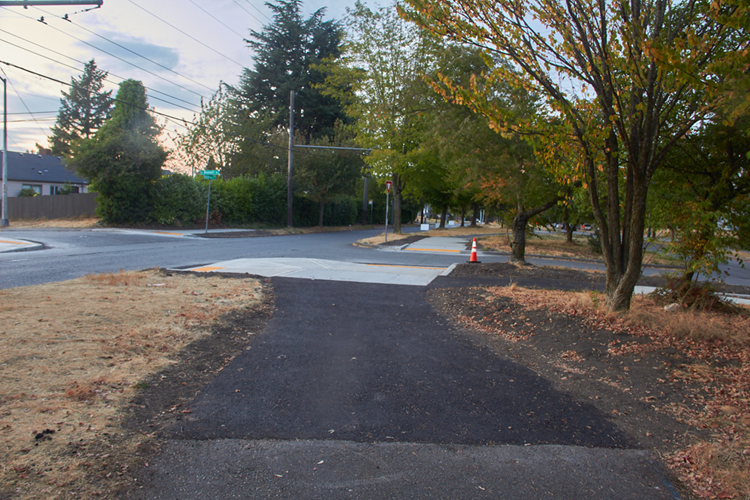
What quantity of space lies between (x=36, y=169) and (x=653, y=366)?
2198 inches

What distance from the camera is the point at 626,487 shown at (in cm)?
288

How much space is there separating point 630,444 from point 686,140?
5786 mm

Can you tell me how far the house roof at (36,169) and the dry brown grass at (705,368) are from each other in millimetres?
48745

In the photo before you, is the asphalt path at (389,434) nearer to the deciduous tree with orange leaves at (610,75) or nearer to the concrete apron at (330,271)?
the deciduous tree with orange leaves at (610,75)

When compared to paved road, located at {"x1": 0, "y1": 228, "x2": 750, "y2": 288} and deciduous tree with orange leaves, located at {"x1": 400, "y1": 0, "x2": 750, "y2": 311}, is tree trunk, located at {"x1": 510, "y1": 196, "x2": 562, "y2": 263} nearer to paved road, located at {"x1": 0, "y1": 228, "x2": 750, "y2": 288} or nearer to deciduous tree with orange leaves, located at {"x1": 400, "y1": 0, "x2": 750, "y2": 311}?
paved road, located at {"x1": 0, "y1": 228, "x2": 750, "y2": 288}

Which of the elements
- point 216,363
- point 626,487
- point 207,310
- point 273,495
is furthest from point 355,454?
point 207,310

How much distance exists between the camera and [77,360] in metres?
4.41

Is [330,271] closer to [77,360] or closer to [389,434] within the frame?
[77,360]

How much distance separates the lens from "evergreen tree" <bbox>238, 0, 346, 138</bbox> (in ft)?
145

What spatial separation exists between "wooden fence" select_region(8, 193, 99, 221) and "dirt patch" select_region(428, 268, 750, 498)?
3018cm

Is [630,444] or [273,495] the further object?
[630,444]

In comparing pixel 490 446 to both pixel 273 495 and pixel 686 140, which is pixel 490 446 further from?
pixel 686 140

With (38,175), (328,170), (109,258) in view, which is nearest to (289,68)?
(328,170)

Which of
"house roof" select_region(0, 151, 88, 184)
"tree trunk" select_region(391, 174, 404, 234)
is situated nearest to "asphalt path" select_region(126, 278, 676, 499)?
"tree trunk" select_region(391, 174, 404, 234)
